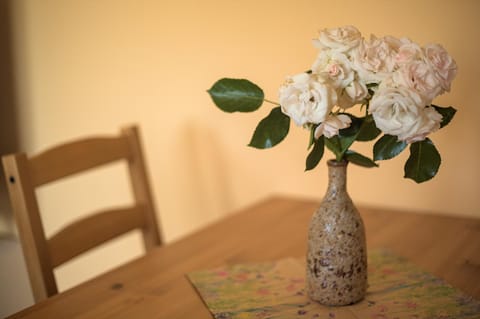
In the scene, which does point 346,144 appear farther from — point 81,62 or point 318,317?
point 81,62

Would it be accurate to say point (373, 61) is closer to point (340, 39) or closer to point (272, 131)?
point (340, 39)

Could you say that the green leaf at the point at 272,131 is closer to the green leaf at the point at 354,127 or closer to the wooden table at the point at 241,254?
the green leaf at the point at 354,127

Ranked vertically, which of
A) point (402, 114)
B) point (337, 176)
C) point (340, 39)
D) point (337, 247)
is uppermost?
point (340, 39)

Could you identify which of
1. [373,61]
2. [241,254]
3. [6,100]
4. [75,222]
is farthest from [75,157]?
[6,100]

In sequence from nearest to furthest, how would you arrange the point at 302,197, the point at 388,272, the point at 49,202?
the point at 388,272 < the point at 302,197 < the point at 49,202

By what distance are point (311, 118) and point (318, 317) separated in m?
0.35

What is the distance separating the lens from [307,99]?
752mm

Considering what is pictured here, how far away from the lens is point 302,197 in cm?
160

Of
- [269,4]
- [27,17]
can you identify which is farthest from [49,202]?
[269,4]

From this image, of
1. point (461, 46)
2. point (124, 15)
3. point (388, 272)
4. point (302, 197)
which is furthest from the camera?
point (124, 15)

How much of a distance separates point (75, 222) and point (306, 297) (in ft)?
1.97

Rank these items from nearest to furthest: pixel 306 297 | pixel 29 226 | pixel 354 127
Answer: pixel 354 127
pixel 306 297
pixel 29 226

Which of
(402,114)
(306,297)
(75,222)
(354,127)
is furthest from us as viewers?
(75,222)

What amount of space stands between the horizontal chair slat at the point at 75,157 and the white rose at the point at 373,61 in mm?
762
